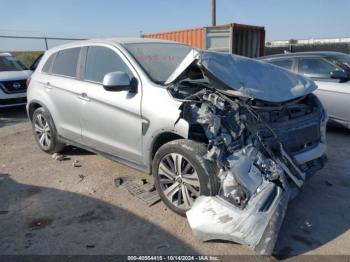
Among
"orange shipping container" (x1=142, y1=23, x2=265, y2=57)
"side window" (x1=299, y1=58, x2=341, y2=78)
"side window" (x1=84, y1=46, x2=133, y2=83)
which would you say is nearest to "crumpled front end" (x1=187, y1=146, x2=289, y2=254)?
"side window" (x1=84, y1=46, x2=133, y2=83)

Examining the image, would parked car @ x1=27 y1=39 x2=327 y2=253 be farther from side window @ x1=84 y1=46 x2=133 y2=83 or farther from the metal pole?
the metal pole

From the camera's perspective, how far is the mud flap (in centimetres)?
302

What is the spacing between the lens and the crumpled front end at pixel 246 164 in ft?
10.2

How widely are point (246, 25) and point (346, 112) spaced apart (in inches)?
318

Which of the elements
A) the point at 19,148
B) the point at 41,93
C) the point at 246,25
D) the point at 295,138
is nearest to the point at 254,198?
the point at 295,138

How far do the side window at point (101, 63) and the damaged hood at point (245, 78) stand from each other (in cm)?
86

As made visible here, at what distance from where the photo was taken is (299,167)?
3793 mm

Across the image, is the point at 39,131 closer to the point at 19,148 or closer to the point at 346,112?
the point at 19,148

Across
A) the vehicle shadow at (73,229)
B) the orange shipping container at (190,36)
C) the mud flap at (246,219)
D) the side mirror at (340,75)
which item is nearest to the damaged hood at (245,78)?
the mud flap at (246,219)

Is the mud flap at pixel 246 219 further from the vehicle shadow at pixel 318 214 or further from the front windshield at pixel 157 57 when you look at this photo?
the front windshield at pixel 157 57

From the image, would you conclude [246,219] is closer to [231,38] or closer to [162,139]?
[162,139]

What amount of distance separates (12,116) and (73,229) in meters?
7.33

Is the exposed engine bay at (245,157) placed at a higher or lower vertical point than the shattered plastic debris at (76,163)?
higher

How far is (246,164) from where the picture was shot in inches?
133
